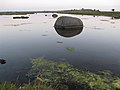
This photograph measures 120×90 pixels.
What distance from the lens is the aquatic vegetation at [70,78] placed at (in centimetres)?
1076

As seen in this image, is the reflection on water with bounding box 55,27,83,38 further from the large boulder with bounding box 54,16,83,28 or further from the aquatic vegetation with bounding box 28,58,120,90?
the aquatic vegetation with bounding box 28,58,120,90

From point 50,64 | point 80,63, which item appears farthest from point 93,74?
point 50,64

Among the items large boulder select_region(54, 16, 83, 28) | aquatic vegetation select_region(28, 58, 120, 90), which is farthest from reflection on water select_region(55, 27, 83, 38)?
aquatic vegetation select_region(28, 58, 120, 90)

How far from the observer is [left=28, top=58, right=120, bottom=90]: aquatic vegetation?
10758 mm

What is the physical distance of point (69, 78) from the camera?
11812 millimetres

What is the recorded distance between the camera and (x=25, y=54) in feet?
59.5

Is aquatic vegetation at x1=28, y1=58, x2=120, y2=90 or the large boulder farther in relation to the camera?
the large boulder

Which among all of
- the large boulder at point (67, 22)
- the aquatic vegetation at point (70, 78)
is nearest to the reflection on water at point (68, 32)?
the large boulder at point (67, 22)

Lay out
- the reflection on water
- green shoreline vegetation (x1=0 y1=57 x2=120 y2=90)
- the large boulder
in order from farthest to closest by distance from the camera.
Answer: the large boulder < the reflection on water < green shoreline vegetation (x1=0 y1=57 x2=120 y2=90)

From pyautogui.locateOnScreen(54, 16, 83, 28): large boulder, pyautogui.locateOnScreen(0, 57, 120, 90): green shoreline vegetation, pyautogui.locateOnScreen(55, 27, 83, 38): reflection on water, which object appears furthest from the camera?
pyautogui.locateOnScreen(54, 16, 83, 28): large boulder

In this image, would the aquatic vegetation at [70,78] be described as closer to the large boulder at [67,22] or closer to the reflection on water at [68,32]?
the reflection on water at [68,32]

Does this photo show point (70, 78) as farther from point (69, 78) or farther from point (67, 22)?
point (67, 22)

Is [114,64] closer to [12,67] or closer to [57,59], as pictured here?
[57,59]

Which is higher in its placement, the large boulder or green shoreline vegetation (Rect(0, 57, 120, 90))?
the large boulder
